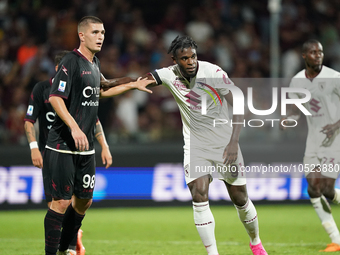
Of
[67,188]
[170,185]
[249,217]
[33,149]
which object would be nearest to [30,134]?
[33,149]

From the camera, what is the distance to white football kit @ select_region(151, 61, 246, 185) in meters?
5.50

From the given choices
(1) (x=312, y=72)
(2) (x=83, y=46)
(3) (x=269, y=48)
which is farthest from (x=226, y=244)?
(3) (x=269, y=48)

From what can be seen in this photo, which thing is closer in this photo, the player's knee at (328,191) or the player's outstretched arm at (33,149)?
the player's outstretched arm at (33,149)

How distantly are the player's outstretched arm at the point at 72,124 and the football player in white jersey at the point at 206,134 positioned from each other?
1.12 metres

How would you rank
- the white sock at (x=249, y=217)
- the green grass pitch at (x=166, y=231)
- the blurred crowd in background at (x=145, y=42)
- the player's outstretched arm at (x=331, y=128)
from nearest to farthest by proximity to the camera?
1. the white sock at (x=249, y=217)
2. the player's outstretched arm at (x=331, y=128)
3. the green grass pitch at (x=166, y=231)
4. the blurred crowd in background at (x=145, y=42)

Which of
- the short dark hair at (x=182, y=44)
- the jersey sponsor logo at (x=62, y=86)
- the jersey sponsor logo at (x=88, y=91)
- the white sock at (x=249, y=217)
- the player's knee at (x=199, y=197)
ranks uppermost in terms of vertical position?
the short dark hair at (x=182, y=44)

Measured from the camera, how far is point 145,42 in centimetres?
1331

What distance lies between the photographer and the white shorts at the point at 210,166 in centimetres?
540

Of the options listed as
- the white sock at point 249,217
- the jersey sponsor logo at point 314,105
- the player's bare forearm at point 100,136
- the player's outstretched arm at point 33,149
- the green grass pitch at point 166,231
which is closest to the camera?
the white sock at point 249,217

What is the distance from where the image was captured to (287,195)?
35.1 ft

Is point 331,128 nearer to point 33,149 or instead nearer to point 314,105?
point 314,105

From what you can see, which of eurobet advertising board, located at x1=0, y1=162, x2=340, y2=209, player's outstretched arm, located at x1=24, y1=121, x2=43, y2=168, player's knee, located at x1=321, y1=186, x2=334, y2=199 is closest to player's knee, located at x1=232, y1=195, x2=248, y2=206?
player's knee, located at x1=321, y1=186, x2=334, y2=199

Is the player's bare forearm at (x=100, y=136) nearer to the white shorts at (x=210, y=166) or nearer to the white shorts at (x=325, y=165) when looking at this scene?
the white shorts at (x=210, y=166)

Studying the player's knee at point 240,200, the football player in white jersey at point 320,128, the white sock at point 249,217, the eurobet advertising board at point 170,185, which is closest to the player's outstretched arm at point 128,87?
the player's knee at point 240,200
